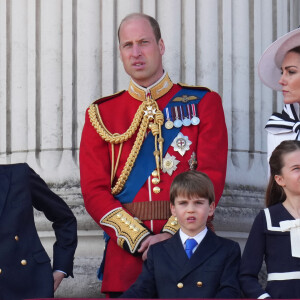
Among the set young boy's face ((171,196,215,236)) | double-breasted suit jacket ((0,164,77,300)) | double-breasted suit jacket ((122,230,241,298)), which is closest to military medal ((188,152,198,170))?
young boy's face ((171,196,215,236))

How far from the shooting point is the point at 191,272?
568 cm

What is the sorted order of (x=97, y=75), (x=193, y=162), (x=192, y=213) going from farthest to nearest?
(x=97, y=75) < (x=193, y=162) < (x=192, y=213)

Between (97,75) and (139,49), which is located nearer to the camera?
(139,49)

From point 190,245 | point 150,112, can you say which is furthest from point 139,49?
point 190,245

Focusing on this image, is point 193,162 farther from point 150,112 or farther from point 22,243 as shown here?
point 22,243

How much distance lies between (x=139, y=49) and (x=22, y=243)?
4.42 ft

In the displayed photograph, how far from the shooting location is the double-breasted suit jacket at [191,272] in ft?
18.5

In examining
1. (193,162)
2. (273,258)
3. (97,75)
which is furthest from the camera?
(97,75)

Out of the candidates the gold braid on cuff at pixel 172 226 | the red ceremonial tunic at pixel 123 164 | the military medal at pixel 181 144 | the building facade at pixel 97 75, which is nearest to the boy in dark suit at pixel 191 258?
the gold braid on cuff at pixel 172 226

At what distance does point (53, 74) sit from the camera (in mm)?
7684

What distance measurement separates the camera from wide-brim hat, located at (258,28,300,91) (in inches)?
249

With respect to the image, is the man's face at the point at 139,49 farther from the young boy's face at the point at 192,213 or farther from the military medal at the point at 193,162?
the young boy's face at the point at 192,213

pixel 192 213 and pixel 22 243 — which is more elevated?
pixel 192 213

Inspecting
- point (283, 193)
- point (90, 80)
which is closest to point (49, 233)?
point (90, 80)
